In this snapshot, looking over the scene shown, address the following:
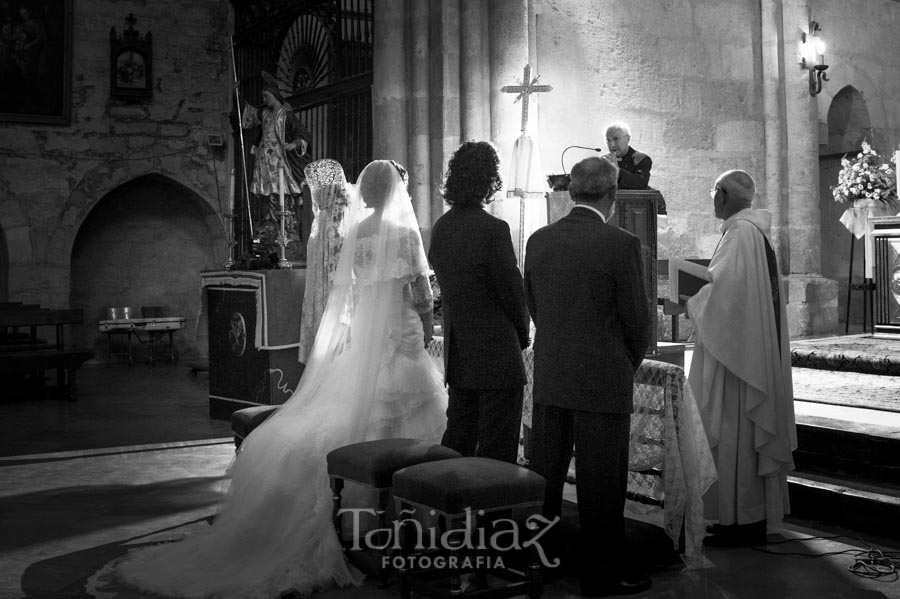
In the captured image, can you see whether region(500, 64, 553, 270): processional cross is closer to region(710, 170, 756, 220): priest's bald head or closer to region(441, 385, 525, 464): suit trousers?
region(710, 170, 756, 220): priest's bald head

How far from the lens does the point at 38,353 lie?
30.7ft

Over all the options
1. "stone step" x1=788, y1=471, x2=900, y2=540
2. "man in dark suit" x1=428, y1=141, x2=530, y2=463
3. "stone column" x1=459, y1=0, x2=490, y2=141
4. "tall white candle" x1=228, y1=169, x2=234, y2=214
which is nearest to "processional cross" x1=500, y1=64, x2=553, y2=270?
"stone column" x1=459, y1=0, x2=490, y2=141

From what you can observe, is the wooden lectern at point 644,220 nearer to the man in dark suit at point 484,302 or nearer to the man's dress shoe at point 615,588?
the man in dark suit at point 484,302

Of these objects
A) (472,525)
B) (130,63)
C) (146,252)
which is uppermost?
(130,63)

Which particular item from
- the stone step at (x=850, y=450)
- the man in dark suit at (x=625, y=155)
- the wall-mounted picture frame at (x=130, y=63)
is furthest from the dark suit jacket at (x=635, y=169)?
the wall-mounted picture frame at (x=130, y=63)

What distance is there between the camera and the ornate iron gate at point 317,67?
9.71 metres

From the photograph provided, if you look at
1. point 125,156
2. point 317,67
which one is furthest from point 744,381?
point 125,156

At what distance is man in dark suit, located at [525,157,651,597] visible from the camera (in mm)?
3428

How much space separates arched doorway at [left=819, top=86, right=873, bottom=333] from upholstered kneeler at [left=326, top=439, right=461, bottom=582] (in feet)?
29.7

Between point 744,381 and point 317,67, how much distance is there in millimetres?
7904

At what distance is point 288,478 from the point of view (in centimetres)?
413

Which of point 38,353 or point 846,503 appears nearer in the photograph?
point 846,503

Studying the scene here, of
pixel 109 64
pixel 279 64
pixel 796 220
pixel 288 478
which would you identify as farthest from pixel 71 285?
pixel 288 478

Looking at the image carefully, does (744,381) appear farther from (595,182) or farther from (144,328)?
(144,328)
